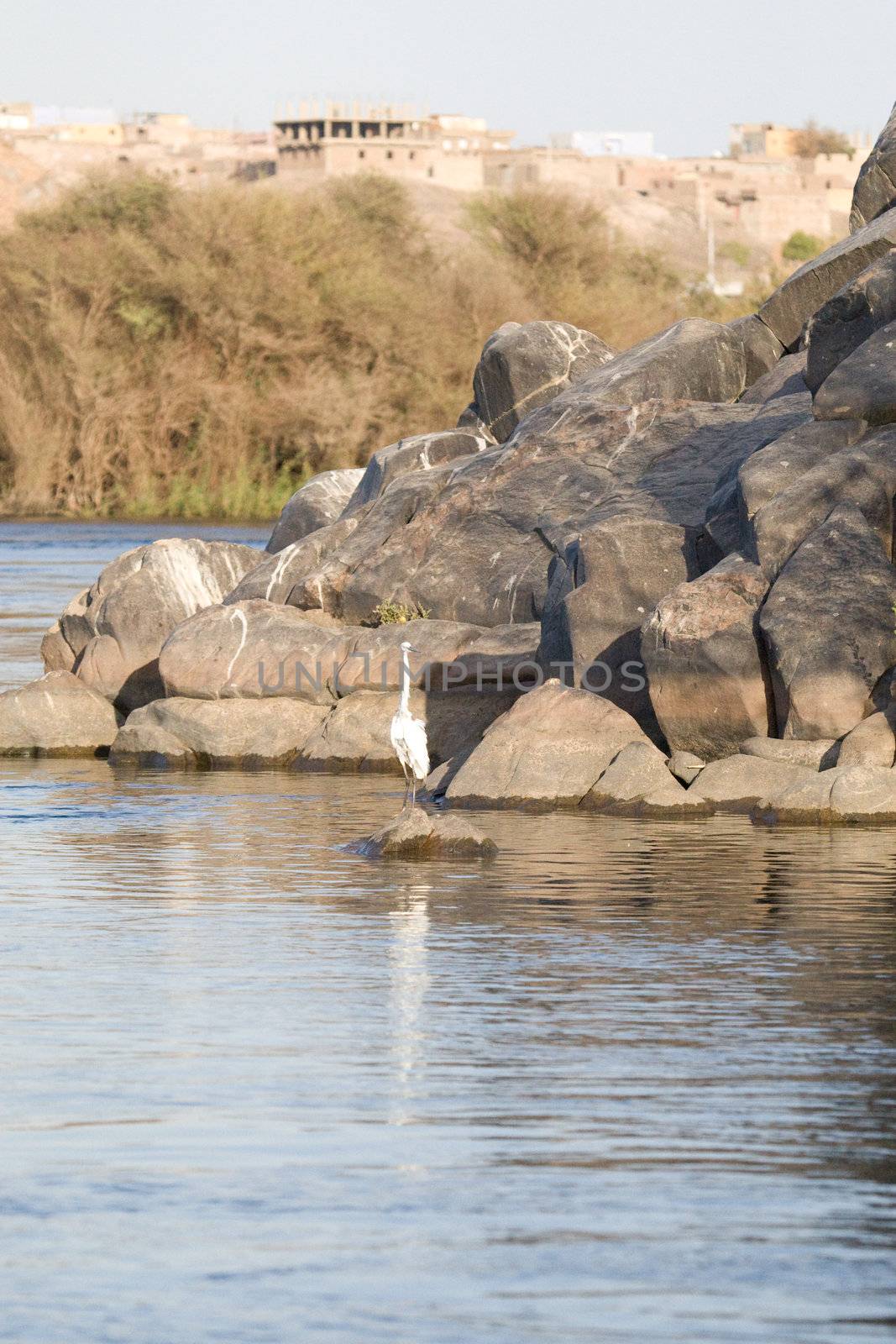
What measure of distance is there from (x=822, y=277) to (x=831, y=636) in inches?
308

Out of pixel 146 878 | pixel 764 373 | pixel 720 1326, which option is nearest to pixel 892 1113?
pixel 720 1326

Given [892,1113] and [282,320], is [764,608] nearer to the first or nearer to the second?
[892,1113]

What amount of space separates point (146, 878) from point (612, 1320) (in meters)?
8.80

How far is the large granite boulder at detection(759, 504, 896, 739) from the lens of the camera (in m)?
18.3

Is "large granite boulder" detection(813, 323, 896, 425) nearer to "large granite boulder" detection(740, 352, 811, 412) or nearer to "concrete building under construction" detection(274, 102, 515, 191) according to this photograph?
"large granite boulder" detection(740, 352, 811, 412)

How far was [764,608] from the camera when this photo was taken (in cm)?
1873

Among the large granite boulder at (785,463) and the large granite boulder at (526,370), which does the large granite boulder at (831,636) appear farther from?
the large granite boulder at (526,370)

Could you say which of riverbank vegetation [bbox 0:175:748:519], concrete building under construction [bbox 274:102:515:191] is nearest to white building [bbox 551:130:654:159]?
concrete building under construction [bbox 274:102:515:191]

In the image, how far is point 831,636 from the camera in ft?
60.3

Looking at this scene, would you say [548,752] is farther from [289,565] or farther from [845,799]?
[289,565]

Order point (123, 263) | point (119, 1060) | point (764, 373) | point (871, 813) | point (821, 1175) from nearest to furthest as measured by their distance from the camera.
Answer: point (821, 1175), point (119, 1060), point (871, 813), point (764, 373), point (123, 263)

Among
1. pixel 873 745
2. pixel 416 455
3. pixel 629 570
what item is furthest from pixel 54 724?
pixel 873 745

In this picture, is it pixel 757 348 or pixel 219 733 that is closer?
pixel 219 733

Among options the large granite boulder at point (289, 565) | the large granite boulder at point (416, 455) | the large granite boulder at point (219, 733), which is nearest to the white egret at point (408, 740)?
the large granite boulder at point (219, 733)
